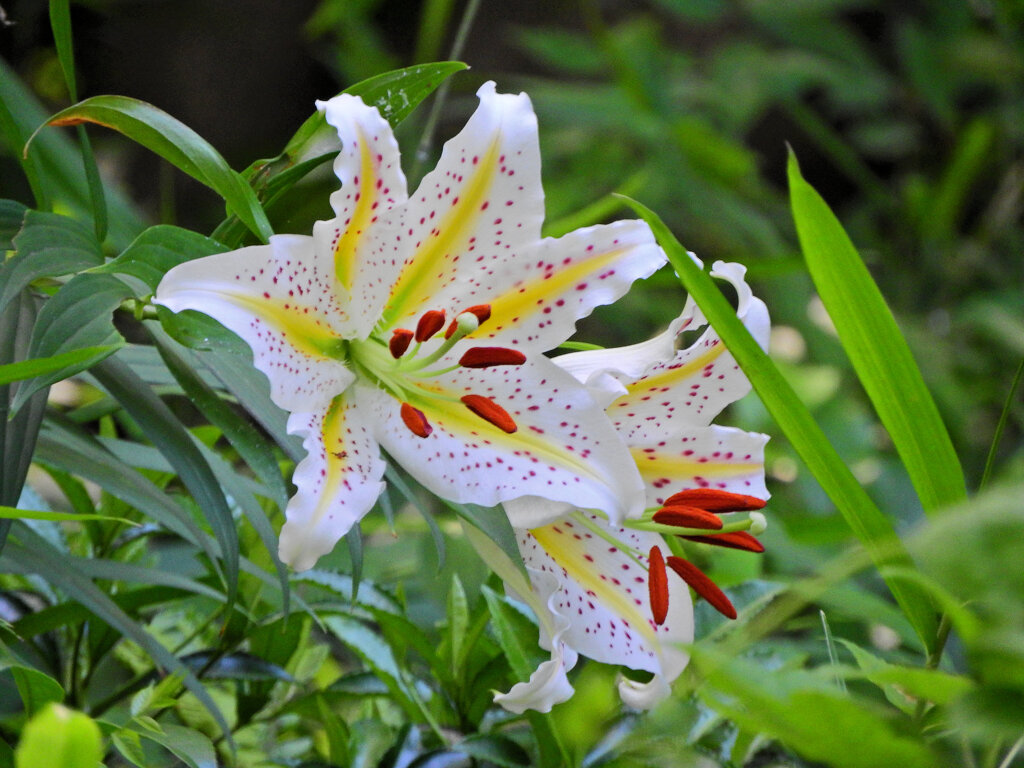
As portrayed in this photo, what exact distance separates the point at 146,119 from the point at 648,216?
0.15 meters

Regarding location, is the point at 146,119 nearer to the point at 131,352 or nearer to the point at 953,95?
the point at 131,352

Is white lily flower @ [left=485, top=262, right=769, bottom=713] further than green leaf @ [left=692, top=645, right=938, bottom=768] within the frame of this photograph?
Yes

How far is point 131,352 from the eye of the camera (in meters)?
0.39

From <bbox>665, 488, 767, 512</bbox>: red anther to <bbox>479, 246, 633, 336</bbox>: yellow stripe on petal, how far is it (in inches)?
3.1

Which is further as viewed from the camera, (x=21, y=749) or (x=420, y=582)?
(x=420, y=582)

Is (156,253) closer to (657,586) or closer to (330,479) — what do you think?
(330,479)

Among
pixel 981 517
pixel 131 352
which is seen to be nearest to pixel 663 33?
pixel 131 352

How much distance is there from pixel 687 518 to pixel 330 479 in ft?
0.38

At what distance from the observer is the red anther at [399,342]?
0.33 metres

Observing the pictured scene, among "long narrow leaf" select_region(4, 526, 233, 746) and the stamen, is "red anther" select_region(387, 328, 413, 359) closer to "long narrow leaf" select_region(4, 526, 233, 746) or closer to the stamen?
the stamen

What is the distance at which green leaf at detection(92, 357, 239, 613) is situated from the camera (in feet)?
1.07

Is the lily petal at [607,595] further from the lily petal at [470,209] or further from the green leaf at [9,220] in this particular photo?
the green leaf at [9,220]

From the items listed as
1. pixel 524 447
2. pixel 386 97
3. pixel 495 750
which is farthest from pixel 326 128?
pixel 495 750

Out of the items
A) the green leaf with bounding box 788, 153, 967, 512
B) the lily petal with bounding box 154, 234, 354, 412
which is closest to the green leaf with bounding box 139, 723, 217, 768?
the lily petal with bounding box 154, 234, 354, 412
